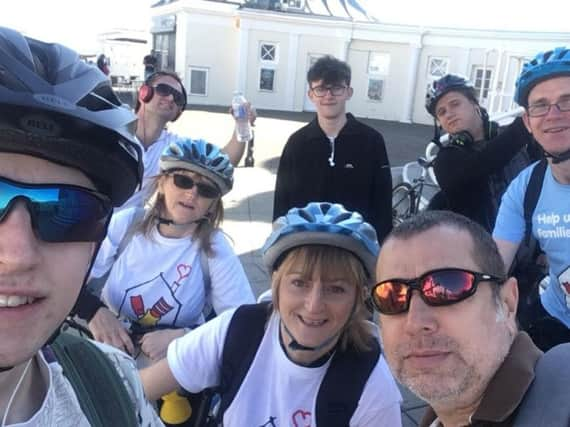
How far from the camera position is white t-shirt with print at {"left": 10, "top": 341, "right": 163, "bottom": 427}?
3.76 ft

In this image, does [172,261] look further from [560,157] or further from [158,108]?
[560,157]

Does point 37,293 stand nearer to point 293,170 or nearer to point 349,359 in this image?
point 349,359

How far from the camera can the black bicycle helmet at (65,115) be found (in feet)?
3.53

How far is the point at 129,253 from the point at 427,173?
5.82 metres

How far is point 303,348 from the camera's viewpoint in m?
2.14

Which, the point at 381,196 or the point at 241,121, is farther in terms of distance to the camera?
the point at 241,121

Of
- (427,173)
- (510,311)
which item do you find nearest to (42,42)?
(510,311)

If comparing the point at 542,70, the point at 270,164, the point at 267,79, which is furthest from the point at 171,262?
the point at 267,79

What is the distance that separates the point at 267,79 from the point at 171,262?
27.5 metres

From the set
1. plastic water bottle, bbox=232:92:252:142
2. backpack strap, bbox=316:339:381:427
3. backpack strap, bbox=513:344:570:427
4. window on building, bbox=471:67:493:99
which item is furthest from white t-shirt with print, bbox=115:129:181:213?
window on building, bbox=471:67:493:99

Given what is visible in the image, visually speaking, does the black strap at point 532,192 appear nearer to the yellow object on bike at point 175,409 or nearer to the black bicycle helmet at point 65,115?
the yellow object on bike at point 175,409

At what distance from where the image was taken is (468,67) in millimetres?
27234

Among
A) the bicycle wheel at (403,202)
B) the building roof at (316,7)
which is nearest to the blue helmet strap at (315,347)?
the bicycle wheel at (403,202)

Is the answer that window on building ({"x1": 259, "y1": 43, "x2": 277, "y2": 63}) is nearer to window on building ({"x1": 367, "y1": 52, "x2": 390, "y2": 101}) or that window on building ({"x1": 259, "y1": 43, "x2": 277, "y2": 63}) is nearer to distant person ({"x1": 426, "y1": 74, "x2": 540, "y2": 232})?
window on building ({"x1": 367, "y1": 52, "x2": 390, "y2": 101})
